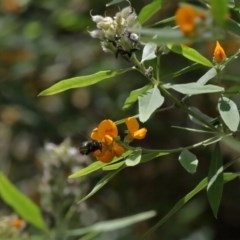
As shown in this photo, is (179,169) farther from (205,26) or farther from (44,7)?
(205,26)

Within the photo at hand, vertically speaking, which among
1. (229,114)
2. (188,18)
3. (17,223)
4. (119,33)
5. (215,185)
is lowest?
(17,223)

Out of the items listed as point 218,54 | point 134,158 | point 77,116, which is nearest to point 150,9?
point 218,54

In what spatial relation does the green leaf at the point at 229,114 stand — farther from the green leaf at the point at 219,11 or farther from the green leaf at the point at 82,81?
the green leaf at the point at 219,11

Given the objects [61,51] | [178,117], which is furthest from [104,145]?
[178,117]

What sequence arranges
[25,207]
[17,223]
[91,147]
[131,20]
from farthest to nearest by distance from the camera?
1. [17,223]
2. [91,147]
3. [131,20]
4. [25,207]

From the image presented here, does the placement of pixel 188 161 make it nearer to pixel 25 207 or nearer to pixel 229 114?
pixel 229 114

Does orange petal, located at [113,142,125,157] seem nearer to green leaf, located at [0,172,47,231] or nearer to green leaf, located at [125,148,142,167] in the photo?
green leaf, located at [125,148,142,167]
